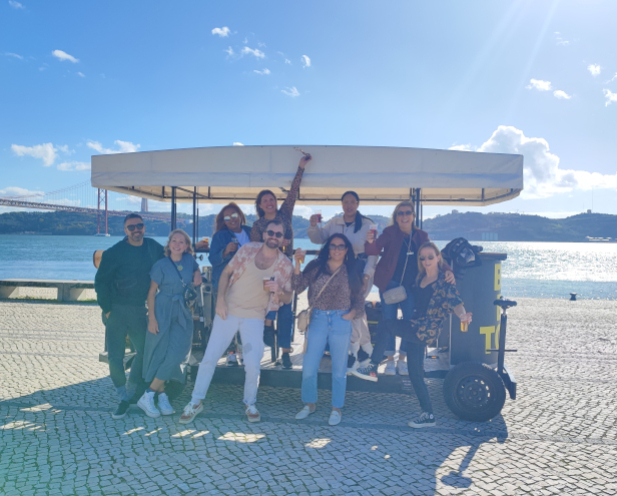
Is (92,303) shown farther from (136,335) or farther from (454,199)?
(454,199)

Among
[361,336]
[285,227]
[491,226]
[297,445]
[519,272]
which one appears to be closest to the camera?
[297,445]

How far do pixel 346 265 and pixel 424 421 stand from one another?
161 cm

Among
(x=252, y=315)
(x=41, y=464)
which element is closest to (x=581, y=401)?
(x=252, y=315)

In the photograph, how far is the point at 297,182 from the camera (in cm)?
484

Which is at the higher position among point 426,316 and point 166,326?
point 426,316

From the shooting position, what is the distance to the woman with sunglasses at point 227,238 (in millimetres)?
4688

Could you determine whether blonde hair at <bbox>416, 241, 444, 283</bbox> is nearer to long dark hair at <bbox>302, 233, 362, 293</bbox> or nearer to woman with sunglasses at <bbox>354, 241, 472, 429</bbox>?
woman with sunglasses at <bbox>354, 241, 472, 429</bbox>

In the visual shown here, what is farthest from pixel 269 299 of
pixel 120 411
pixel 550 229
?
pixel 550 229

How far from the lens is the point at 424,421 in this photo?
4336mm

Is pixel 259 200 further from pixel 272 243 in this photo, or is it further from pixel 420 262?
pixel 420 262

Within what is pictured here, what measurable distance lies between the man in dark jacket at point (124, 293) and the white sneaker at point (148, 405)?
162 millimetres

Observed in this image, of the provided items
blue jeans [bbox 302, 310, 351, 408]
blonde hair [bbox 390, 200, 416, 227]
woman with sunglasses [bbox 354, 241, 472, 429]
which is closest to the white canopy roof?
blonde hair [bbox 390, 200, 416, 227]

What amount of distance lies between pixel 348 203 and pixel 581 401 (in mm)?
3437

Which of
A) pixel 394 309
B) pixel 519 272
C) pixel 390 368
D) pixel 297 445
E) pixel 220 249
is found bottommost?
pixel 519 272
